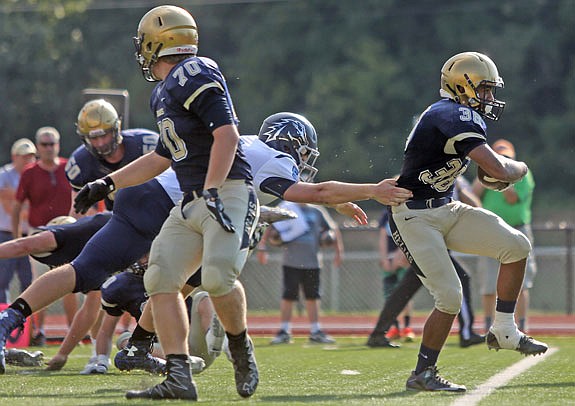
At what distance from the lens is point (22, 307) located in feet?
21.7

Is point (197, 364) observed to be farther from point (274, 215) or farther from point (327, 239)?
point (327, 239)

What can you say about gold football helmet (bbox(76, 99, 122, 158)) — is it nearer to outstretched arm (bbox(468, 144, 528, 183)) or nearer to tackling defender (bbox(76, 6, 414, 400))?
tackling defender (bbox(76, 6, 414, 400))

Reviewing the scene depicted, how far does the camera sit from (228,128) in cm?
523

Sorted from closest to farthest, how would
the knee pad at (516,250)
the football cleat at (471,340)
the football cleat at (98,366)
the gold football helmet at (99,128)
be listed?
1. the knee pad at (516,250)
2. the football cleat at (98,366)
3. the gold football helmet at (99,128)
4. the football cleat at (471,340)

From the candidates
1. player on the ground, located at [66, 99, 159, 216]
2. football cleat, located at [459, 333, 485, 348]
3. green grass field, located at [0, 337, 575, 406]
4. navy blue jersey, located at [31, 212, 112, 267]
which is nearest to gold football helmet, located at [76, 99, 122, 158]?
player on the ground, located at [66, 99, 159, 216]

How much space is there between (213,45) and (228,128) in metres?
26.9

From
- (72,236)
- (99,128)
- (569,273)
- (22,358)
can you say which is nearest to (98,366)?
(22,358)

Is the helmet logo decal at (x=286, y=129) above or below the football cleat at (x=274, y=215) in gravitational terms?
above

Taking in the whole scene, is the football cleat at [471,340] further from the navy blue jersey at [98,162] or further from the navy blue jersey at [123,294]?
the navy blue jersey at [123,294]

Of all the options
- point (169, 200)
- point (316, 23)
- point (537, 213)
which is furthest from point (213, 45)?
point (169, 200)

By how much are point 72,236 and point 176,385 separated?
89.5 inches

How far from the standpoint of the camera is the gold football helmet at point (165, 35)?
555 centimetres

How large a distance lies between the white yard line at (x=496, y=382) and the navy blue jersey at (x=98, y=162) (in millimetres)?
2602

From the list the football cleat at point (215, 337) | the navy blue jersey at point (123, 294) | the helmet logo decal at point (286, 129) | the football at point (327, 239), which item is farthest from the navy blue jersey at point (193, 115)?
the football at point (327, 239)
